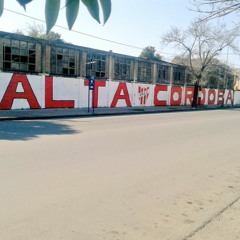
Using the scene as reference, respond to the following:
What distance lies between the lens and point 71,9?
111 centimetres

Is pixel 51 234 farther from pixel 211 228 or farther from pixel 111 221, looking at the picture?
pixel 211 228

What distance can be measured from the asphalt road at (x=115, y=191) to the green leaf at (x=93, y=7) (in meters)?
3.13

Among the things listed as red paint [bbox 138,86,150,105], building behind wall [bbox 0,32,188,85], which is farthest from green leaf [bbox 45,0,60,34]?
red paint [bbox 138,86,150,105]

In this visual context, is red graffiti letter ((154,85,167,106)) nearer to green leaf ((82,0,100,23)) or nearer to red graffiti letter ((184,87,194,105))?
red graffiti letter ((184,87,194,105))

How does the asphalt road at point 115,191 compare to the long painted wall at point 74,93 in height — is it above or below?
below

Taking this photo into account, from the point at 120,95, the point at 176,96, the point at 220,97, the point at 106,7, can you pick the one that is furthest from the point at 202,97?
the point at 106,7

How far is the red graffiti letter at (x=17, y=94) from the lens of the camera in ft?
73.0

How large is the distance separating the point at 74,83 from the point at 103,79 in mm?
5281

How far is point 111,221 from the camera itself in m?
4.21

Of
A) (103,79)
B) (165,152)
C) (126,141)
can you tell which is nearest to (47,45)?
(103,79)

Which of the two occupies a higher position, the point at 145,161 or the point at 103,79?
the point at 103,79

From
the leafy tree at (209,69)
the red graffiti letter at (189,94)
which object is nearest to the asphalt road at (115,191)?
the red graffiti letter at (189,94)

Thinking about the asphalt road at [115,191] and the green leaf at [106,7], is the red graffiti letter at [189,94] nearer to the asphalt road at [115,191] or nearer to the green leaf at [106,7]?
the asphalt road at [115,191]

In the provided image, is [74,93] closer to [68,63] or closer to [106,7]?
[68,63]
